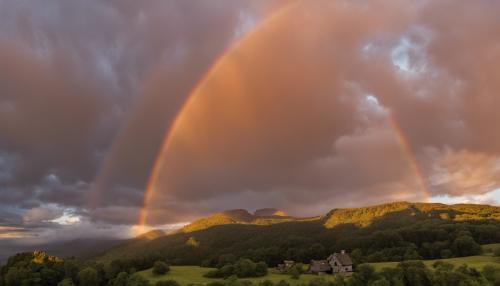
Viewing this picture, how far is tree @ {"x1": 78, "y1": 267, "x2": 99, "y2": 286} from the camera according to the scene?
113 meters

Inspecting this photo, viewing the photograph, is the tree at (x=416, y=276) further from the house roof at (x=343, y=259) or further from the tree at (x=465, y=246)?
the tree at (x=465, y=246)

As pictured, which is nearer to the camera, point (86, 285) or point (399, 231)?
point (86, 285)

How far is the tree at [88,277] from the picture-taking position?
11306cm

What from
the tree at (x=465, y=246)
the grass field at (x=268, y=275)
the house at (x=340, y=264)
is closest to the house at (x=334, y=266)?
the house at (x=340, y=264)

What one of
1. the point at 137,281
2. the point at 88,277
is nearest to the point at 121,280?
the point at 137,281

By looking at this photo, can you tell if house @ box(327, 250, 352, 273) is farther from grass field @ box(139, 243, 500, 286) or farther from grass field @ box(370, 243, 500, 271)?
grass field @ box(139, 243, 500, 286)

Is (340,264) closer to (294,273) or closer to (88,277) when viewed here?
(294,273)

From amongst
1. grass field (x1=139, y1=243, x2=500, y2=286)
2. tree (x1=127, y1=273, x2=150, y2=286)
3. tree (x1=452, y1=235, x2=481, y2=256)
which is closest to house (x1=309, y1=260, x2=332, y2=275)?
grass field (x1=139, y1=243, x2=500, y2=286)

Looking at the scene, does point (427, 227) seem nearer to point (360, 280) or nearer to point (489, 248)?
point (489, 248)

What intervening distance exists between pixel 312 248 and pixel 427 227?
54096 millimetres

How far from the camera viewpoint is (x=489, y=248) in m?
133

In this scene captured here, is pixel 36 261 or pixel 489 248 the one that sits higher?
pixel 36 261

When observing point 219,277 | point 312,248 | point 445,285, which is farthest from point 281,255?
point 445,285

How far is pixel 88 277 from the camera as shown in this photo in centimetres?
11312
